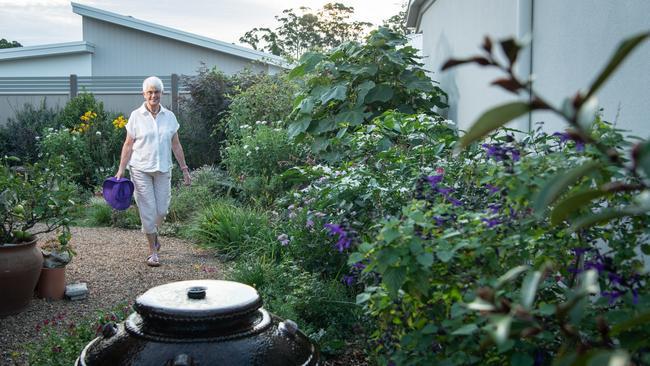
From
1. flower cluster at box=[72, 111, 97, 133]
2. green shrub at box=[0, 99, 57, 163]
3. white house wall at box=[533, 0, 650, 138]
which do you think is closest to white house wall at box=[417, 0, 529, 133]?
white house wall at box=[533, 0, 650, 138]

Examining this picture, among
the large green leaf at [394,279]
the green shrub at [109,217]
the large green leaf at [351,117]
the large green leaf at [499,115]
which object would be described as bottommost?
the green shrub at [109,217]

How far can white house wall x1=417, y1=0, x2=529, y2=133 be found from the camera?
16.8ft

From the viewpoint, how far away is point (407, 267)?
2172mm

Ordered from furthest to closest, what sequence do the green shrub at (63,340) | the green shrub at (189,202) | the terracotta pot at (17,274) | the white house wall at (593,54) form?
the green shrub at (189,202), the terracotta pot at (17,274), the green shrub at (63,340), the white house wall at (593,54)

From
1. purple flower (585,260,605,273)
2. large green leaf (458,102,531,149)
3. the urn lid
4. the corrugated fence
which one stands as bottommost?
the urn lid

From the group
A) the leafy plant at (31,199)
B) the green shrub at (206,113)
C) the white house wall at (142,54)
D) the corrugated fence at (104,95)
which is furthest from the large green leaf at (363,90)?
the white house wall at (142,54)

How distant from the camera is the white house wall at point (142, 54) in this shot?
21031 millimetres

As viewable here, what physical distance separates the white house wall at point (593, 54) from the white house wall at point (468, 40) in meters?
0.30

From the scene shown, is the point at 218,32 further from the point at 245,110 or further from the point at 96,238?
the point at 96,238

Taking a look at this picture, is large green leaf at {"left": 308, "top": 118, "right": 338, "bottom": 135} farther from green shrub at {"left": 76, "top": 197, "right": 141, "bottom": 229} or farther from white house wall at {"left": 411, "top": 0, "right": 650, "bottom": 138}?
green shrub at {"left": 76, "top": 197, "right": 141, "bottom": 229}

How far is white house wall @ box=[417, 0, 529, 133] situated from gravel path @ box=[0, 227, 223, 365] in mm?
2897

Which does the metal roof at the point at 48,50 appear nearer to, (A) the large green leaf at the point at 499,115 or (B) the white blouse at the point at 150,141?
(B) the white blouse at the point at 150,141

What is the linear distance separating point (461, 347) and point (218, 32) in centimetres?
2339

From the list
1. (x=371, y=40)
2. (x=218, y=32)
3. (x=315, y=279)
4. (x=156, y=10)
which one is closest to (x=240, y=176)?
(x=371, y=40)
